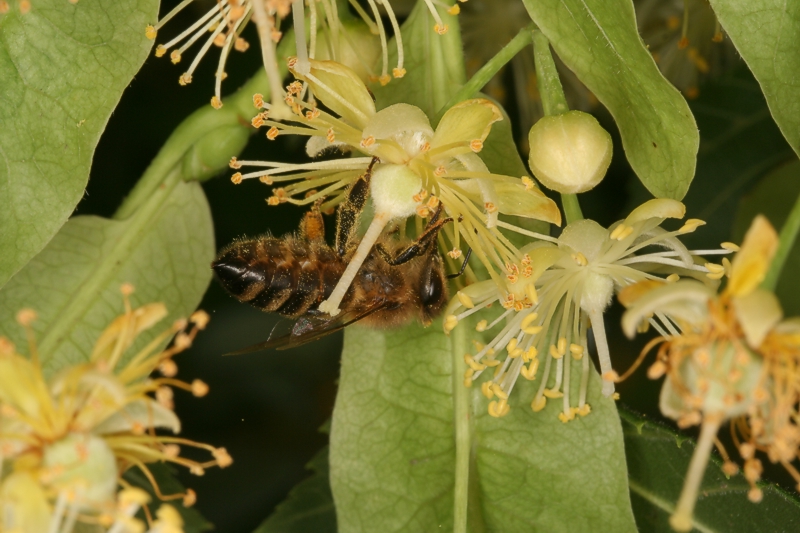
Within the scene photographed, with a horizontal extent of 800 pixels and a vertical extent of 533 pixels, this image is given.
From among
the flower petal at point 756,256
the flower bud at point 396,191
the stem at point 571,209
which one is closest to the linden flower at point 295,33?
the flower bud at point 396,191

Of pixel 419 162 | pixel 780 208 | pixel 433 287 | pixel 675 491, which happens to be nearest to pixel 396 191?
pixel 419 162

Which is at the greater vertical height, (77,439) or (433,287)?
(433,287)

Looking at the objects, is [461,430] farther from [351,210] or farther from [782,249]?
[782,249]

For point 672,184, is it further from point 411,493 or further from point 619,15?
point 411,493

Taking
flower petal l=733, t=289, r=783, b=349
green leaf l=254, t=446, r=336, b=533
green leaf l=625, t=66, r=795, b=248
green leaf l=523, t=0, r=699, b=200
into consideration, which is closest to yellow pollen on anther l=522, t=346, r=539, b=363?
green leaf l=523, t=0, r=699, b=200

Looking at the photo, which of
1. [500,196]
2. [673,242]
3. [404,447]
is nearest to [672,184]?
[673,242]
